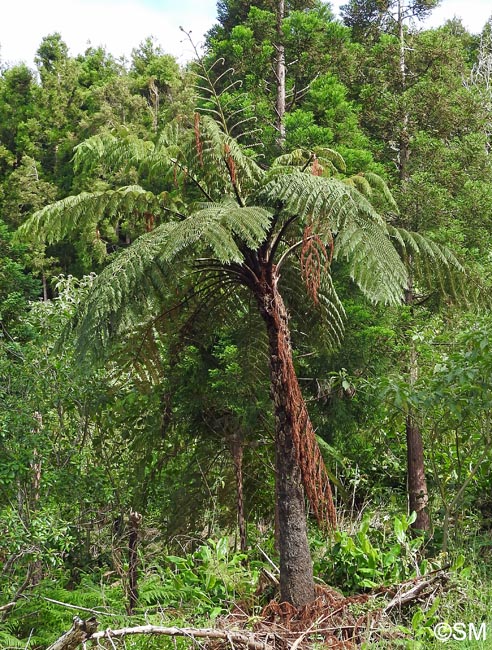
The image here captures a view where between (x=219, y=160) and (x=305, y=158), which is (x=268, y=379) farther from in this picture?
(x=219, y=160)

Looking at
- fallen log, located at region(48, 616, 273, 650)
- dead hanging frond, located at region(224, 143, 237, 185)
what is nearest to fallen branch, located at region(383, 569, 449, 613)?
fallen log, located at region(48, 616, 273, 650)

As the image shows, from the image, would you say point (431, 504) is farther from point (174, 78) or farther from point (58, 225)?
point (174, 78)

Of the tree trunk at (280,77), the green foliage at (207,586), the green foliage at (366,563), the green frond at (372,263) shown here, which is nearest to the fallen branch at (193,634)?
the green foliage at (207,586)

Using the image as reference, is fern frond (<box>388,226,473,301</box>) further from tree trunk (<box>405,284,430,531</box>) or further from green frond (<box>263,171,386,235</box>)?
green frond (<box>263,171,386,235</box>)

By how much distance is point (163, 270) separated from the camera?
16.0 feet

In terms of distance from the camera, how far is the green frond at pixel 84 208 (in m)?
5.70

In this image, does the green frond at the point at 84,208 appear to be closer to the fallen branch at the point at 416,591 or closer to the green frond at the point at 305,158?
the green frond at the point at 305,158

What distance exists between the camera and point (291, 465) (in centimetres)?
498

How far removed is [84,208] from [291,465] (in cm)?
246

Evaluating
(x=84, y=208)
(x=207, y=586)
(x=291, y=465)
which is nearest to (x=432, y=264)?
(x=291, y=465)

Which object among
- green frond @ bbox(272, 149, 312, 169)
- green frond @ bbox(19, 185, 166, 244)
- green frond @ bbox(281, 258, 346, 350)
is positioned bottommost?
green frond @ bbox(281, 258, 346, 350)

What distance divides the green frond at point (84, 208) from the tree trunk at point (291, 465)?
138cm

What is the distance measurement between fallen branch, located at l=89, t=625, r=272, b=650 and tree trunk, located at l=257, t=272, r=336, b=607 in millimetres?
619

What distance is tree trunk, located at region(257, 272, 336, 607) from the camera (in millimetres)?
4906
